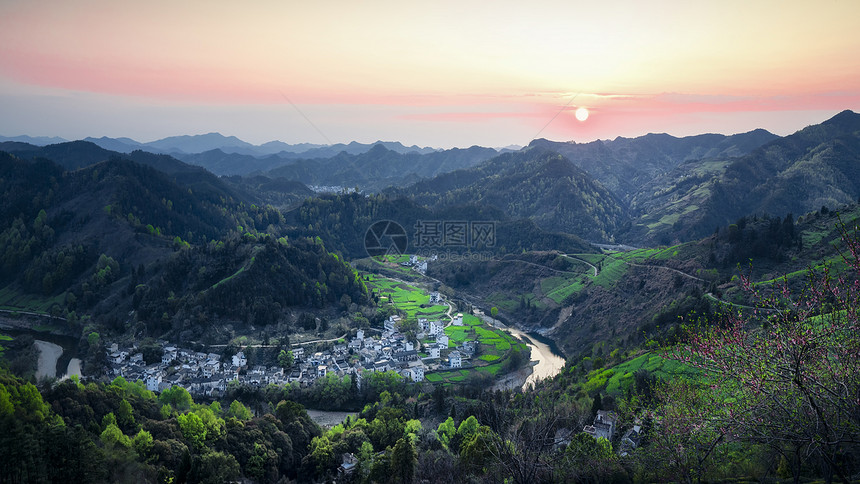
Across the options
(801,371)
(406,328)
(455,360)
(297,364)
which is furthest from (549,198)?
(801,371)

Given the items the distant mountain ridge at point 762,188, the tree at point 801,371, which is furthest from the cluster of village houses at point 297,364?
the distant mountain ridge at point 762,188

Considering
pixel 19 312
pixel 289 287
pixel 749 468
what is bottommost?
pixel 19 312

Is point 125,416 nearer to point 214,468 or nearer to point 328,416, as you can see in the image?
point 214,468

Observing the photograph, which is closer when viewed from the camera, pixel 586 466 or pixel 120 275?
pixel 586 466

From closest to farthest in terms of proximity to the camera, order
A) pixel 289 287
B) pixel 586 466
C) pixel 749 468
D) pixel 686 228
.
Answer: pixel 749 468
pixel 586 466
pixel 289 287
pixel 686 228

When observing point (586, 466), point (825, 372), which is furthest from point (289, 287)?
point (825, 372)

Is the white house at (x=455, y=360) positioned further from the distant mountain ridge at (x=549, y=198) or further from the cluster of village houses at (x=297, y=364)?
the distant mountain ridge at (x=549, y=198)

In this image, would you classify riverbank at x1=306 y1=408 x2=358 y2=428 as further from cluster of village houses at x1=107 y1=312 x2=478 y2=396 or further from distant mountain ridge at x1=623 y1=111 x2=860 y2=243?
distant mountain ridge at x1=623 y1=111 x2=860 y2=243

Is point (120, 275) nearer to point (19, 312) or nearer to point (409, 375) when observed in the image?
point (19, 312)
